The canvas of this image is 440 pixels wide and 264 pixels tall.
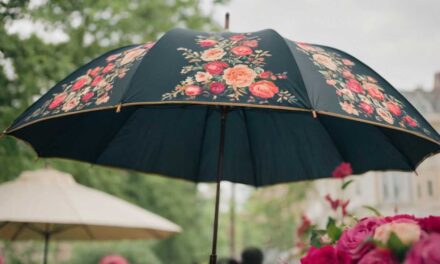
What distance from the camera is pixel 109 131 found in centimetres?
414

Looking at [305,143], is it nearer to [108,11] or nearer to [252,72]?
[252,72]

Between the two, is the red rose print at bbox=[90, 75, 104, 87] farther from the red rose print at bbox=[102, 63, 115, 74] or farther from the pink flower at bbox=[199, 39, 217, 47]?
the pink flower at bbox=[199, 39, 217, 47]

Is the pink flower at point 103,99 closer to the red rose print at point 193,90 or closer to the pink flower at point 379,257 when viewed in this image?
the red rose print at point 193,90

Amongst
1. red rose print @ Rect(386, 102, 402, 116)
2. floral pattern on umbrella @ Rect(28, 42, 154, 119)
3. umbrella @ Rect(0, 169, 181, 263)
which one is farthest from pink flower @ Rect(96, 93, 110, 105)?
umbrella @ Rect(0, 169, 181, 263)

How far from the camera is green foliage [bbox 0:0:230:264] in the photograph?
7078mm

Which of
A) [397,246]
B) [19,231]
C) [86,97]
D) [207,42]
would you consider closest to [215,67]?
[207,42]

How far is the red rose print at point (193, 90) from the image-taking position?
101 inches

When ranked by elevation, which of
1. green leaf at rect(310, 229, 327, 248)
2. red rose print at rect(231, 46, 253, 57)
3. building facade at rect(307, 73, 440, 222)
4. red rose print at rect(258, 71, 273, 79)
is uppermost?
red rose print at rect(231, 46, 253, 57)

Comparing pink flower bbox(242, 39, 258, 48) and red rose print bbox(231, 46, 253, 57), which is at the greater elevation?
pink flower bbox(242, 39, 258, 48)

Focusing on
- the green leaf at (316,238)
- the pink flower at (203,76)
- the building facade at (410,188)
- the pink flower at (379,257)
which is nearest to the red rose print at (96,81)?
the pink flower at (203,76)

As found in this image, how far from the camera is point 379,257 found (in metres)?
1.66

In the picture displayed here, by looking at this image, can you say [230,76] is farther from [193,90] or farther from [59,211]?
[59,211]

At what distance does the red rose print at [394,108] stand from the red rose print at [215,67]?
92 centimetres

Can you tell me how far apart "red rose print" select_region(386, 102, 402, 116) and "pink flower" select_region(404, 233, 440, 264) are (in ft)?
5.33
